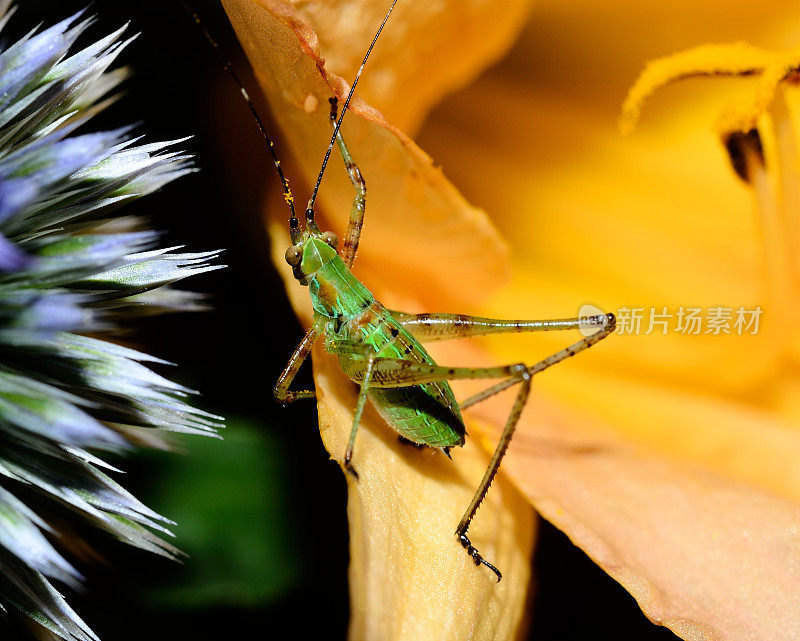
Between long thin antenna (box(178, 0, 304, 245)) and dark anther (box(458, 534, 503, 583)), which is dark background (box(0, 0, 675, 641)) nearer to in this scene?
long thin antenna (box(178, 0, 304, 245))

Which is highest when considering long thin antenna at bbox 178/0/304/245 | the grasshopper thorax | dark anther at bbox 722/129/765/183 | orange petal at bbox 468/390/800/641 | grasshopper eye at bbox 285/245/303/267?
long thin antenna at bbox 178/0/304/245

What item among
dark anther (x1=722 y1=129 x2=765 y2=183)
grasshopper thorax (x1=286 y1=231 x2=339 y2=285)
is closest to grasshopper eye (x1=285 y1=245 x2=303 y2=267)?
grasshopper thorax (x1=286 y1=231 x2=339 y2=285)

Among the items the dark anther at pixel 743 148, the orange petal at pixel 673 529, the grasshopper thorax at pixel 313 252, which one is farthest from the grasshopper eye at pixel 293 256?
the dark anther at pixel 743 148

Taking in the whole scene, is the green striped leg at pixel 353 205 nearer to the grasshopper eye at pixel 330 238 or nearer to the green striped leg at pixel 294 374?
the grasshopper eye at pixel 330 238

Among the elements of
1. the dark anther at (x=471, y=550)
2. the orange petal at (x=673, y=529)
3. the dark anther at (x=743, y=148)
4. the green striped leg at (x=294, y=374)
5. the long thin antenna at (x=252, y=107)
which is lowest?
the orange petal at (x=673, y=529)

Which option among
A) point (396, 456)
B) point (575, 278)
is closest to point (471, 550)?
point (396, 456)

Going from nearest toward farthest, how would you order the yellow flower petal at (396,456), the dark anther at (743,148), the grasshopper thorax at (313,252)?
1. the yellow flower petal at (396,456)
2. the grasshopper thorax at (313,252)
3. the dark anther at (743,148)
